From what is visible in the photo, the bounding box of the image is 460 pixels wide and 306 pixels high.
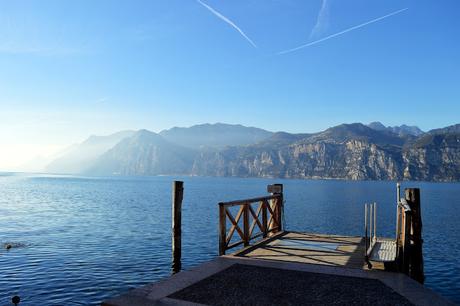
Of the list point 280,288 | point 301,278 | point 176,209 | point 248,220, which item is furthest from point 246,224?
point 280,288

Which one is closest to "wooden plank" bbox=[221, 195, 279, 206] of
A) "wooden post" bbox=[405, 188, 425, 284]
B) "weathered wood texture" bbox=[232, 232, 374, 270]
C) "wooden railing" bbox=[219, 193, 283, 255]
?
"wooden railing" bbox=[219, 193, 283, 255]

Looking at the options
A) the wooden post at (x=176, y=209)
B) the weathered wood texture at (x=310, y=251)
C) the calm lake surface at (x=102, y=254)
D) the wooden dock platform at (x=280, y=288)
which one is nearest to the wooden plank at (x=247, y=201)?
the weathered wood texture at (x=310, y=251)

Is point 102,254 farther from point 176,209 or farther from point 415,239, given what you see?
point 415,239

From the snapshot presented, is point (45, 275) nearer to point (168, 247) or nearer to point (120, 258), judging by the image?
point (120, 258)

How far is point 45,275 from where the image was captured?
725 inches

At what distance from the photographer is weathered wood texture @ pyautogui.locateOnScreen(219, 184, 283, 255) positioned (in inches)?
583

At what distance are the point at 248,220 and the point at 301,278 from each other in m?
5.63

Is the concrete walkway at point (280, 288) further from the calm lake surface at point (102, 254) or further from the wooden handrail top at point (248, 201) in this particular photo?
the calm lake surface at point (102, 254)

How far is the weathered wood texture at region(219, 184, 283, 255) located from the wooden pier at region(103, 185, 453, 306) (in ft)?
0.37

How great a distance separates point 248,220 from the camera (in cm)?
1591

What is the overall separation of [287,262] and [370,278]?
282cm

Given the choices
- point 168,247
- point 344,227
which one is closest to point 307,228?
point 344,227

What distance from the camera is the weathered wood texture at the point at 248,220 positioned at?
1480cm

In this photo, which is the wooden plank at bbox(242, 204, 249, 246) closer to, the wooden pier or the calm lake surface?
the wooden pier
